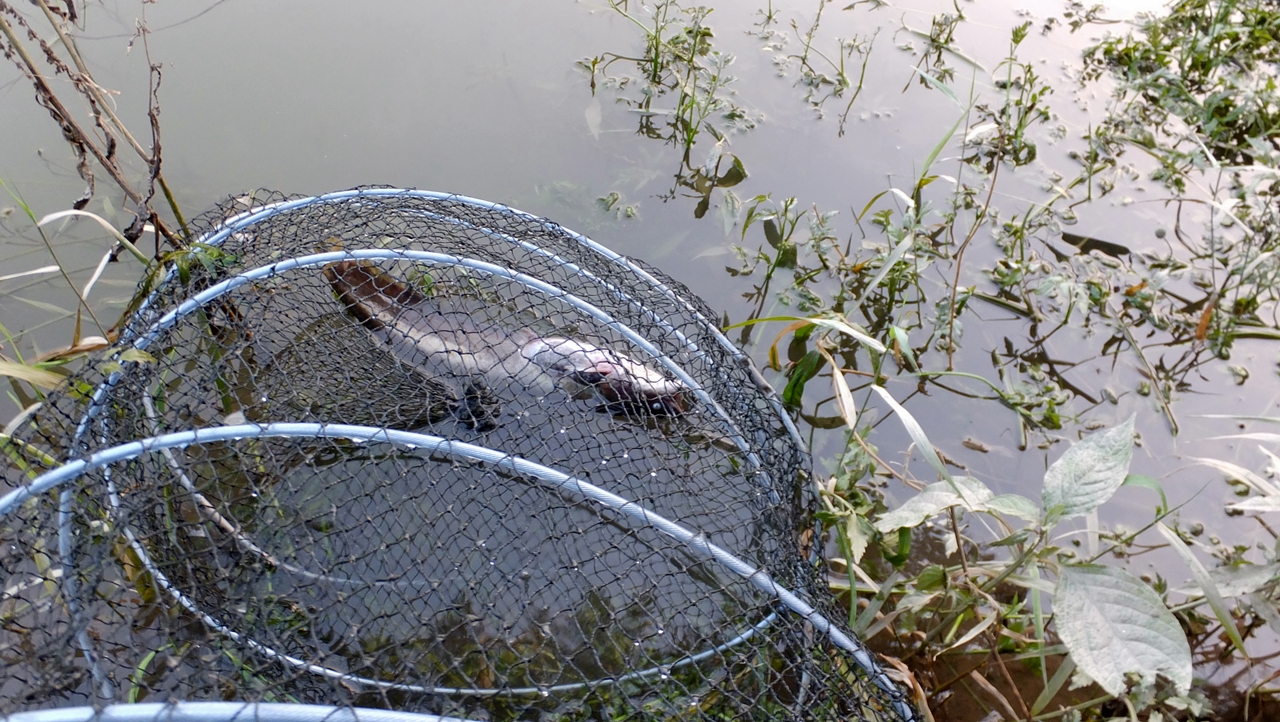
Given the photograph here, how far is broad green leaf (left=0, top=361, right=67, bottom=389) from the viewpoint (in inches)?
79.1

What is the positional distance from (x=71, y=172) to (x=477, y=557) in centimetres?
296

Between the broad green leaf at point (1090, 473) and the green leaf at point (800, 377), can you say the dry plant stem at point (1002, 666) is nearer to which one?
the broad green leaf at point (1090, 473)

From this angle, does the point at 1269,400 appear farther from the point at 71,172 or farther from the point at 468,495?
the point at 71,172

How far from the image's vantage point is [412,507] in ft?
8.30

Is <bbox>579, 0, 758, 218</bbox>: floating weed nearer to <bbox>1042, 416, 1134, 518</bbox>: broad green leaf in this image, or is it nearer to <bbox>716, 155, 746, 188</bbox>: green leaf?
<bbox>716, 155, 746, 188</bbox>: green leaf

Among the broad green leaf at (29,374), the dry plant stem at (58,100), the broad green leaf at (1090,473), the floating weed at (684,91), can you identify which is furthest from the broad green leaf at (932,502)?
the dry plant stem at (58,100)

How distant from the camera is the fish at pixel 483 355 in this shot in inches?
99.1

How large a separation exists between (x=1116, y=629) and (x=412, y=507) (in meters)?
2.04

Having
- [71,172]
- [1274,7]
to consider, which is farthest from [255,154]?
[1274,7]

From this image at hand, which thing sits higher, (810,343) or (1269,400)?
(810,343)

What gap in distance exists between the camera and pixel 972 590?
2061 mm

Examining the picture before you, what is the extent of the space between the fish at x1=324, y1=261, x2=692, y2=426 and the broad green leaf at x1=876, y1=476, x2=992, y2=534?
828 mm

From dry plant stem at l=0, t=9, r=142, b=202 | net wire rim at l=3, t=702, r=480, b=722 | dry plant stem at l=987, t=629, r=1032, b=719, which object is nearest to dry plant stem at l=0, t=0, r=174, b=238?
dry plant stem at l=0, t=9, r=142, b=202

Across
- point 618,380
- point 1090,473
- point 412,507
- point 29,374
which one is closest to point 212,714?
point 412,507
